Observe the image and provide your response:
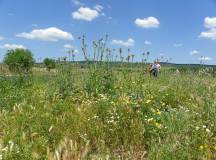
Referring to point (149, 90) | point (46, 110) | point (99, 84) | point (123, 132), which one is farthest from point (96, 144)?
point (99, 84)

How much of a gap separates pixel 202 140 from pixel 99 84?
4094mm

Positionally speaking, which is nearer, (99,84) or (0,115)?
(0,115)

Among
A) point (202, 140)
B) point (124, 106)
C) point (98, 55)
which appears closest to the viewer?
point (202, 140)

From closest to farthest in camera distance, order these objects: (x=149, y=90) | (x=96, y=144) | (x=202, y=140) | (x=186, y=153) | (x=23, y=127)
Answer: (x=186, y=153) → (x=202, y=140) → (x=96, y=144) → (x=23, y=127) → (x=149, y=90)

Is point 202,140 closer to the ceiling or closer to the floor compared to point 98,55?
closer to the floor

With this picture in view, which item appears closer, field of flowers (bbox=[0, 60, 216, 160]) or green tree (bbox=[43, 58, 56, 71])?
field of flowers (bbox=[0, 60, 216, 160])

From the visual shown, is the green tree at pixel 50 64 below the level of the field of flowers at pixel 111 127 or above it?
above

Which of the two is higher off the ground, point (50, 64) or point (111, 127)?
point (50, 64)

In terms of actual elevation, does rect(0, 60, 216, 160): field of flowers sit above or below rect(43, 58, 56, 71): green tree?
below

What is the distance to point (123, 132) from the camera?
4867 mm

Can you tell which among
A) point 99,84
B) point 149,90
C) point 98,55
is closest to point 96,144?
point 149,90

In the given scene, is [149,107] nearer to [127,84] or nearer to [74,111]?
[74,111]

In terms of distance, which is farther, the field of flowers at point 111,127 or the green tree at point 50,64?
the green tree at point 50,64

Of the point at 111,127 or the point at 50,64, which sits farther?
the point at 50,64
